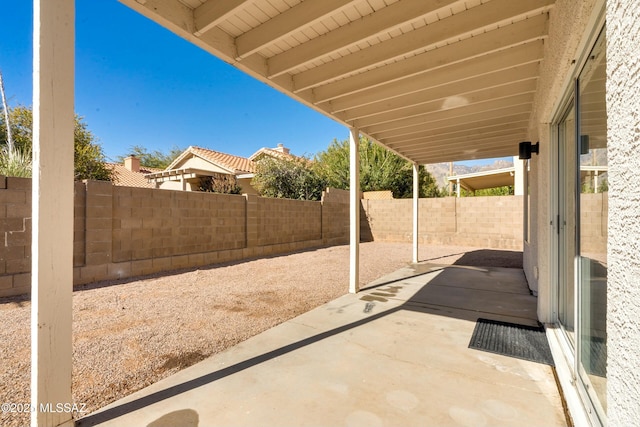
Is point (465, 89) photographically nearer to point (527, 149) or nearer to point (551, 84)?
point (527, 149)

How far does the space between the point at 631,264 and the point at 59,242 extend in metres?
2.42

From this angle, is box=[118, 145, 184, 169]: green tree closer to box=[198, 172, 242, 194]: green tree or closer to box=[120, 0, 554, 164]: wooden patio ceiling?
box=[198, 172, 242, 194]: green tree

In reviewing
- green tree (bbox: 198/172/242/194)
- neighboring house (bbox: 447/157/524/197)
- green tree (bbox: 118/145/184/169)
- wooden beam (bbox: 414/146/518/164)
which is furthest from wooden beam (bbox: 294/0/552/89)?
green tree (bbox: 118/145/184/169)

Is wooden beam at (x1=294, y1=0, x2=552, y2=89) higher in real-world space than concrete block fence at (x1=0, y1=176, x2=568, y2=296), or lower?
higher

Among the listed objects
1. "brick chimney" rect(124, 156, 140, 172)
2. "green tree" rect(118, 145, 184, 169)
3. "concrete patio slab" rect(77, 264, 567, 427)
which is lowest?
"concrete patio slab" rect(77, 264, 567, 427)

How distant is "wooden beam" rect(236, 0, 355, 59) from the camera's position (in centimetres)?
227

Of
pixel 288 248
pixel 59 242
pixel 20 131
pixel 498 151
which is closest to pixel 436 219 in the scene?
pixel 498 151

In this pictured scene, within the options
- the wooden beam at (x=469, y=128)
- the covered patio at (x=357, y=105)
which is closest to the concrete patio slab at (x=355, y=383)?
the covered patio at (x=357, y=105)

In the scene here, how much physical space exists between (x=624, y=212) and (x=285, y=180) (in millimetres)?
13231

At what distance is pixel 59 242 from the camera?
1579 millimetres

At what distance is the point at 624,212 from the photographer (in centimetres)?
79

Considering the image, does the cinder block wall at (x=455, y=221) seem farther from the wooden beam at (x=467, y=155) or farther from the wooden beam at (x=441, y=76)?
the wooden beam at (x=441, y=76)

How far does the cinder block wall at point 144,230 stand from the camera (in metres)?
4.21

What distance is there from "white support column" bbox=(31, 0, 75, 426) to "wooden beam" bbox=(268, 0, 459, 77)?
1.79 meters
